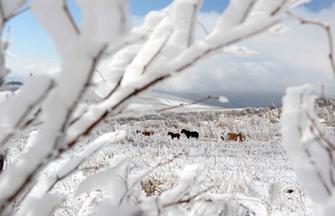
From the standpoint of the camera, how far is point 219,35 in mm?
656

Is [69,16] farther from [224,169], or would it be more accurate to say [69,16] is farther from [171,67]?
[224,169]

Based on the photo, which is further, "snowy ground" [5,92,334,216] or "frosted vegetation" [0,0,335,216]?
"snowy ground" [5,92,334,216]

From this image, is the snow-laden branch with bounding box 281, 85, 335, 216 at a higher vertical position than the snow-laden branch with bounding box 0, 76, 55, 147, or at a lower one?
higher

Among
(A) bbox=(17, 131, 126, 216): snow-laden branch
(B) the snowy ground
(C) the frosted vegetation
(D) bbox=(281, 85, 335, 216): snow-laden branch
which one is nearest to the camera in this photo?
(C) the frosted vegetation

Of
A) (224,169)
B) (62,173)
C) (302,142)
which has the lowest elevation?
(62,173)

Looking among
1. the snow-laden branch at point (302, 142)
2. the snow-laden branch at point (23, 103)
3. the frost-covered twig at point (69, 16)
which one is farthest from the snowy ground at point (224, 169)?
the frost-covered twig at point (69, 16)

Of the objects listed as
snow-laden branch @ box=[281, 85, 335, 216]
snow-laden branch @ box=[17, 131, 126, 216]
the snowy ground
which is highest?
the snowy ground

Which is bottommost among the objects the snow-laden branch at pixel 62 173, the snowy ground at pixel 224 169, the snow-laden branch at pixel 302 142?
the snow-laden branch at pixel 62 173


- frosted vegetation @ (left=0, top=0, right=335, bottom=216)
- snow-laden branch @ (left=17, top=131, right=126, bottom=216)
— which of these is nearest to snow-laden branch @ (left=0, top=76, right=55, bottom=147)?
frosted vegetation @ (left=0, top=0, right=335, bottom=216)

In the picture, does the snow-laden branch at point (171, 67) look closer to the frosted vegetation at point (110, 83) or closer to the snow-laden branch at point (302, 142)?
the frosted vegetation at point (110, 83)

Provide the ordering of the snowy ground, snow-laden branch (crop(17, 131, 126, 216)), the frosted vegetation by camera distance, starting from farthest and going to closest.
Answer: the snowy ground < snow-laden branch (crop(17, 131, 126, 216)) < the frosted vegetation

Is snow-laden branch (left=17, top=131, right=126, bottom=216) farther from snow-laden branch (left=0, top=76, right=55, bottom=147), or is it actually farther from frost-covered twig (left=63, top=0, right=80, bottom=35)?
frost-covered twig (left=63, top=0, right=80, bottom=35)

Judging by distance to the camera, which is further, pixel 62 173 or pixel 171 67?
pixel 62 173

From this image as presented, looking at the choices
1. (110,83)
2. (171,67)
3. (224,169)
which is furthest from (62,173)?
(224,169)
